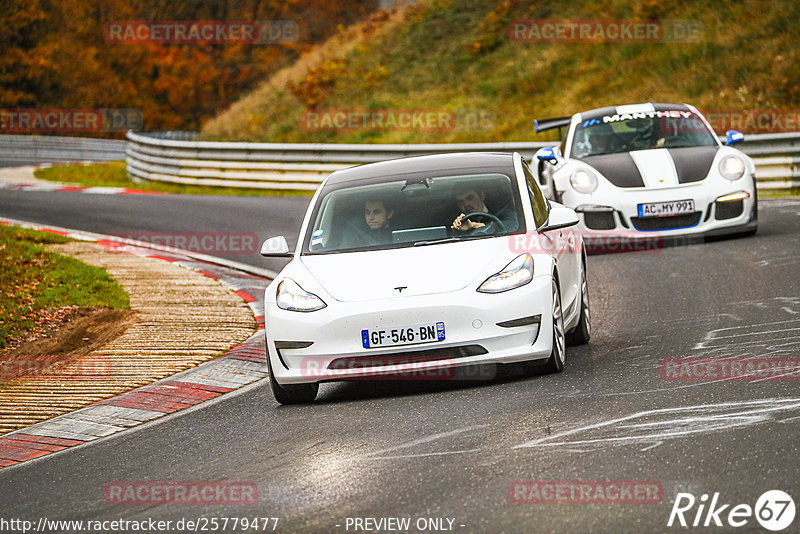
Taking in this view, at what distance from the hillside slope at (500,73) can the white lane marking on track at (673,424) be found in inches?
747

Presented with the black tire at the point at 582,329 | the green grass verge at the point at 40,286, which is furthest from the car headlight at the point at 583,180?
the green grass verge at the point at 40,286

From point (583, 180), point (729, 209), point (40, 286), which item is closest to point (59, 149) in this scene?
point (40, 286)

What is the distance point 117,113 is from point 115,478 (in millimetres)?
62742

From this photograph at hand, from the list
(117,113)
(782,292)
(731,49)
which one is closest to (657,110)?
(782,292)

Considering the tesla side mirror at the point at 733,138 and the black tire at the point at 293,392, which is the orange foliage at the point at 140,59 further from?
the black tire at the point at 293,392

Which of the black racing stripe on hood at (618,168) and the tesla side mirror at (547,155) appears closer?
the black racing stripe on hood at (618,168)

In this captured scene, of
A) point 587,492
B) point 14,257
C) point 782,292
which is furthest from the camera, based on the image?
point 14,257

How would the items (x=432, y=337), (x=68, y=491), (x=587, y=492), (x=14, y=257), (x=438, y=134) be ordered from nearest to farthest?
(x=587, y=492) → (x=68, y=491) → (x=432, y=337) → (x=14, y=257) → (x=438, y=134)

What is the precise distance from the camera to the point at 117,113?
66688 millimetres

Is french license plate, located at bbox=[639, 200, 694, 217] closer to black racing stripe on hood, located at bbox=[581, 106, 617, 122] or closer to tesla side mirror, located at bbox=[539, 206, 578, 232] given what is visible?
black racing stripe on hood, located at bbox=[581, 106, 617, 122]

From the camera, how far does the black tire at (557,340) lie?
25.0 feet

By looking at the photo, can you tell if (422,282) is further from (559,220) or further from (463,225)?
(559,220)

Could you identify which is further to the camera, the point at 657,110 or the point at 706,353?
the point at 657,110

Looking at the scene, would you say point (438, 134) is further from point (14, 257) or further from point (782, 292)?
point (782, 292)
